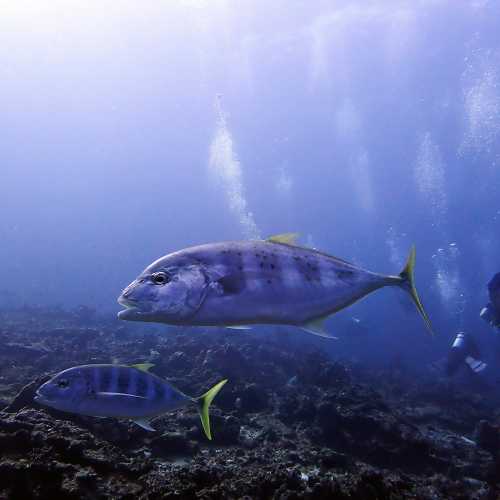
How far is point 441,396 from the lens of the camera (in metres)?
11.1

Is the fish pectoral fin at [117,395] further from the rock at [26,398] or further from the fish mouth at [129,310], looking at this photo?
the rock at [26,398]

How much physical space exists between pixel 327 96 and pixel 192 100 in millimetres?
27170

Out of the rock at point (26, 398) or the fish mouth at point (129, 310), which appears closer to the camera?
the fish mouth at point (129, 310)

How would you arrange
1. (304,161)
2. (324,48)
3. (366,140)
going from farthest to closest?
(304,161) → (366,140) → (324,48)

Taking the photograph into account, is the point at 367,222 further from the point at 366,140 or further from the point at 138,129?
the point at 138,129

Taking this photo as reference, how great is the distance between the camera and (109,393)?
3.20 meters

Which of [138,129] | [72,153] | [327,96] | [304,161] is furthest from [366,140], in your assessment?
[72,153]

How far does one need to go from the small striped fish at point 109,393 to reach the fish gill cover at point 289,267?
1.2 inches

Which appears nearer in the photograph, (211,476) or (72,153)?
(211,476)

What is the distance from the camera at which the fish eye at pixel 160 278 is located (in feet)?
7.47

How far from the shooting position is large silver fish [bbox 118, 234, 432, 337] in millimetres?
2211

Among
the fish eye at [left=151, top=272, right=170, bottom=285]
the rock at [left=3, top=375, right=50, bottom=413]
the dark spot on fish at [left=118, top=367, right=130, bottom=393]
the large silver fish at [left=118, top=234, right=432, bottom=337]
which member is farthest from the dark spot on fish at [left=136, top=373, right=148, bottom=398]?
the rock at [left=3, top=375, right=50, bottom=413]

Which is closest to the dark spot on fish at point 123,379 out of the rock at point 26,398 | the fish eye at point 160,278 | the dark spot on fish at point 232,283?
the fish eye at point 160,278

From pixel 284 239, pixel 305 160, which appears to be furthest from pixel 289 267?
pixel 305 160
